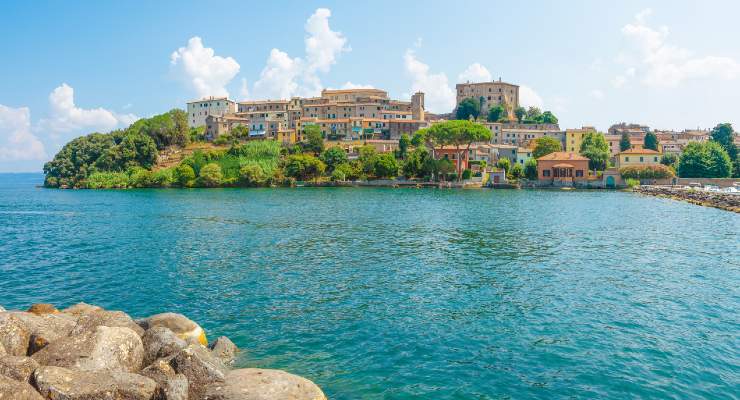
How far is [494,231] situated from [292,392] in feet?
113

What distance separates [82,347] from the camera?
12641 millimetres

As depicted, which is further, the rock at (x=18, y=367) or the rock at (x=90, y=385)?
the rock at (x=18, y=367)

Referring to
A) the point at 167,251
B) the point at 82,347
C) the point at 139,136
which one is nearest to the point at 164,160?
the point at 139,136

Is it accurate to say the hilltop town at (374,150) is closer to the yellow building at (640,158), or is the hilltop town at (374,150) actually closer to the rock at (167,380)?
the yellow building at (640,158)

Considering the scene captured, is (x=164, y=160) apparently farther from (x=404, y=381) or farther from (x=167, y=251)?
(x=404, y=381)

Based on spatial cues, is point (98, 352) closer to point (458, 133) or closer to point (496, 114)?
point (458, 133)

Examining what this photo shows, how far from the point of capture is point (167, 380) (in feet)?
37.9

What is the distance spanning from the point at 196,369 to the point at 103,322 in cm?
419

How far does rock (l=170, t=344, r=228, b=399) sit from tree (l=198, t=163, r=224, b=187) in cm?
11222

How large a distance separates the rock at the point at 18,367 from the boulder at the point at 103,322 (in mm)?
1817

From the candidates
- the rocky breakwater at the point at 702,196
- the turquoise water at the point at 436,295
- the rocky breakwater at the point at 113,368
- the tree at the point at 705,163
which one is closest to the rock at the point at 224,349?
the rocky breakwater at the point at 113,368

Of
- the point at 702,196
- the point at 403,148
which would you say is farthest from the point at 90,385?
the point at 403,148

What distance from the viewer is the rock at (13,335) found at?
12938 mm

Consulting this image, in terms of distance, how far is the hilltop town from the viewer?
11206 cm
